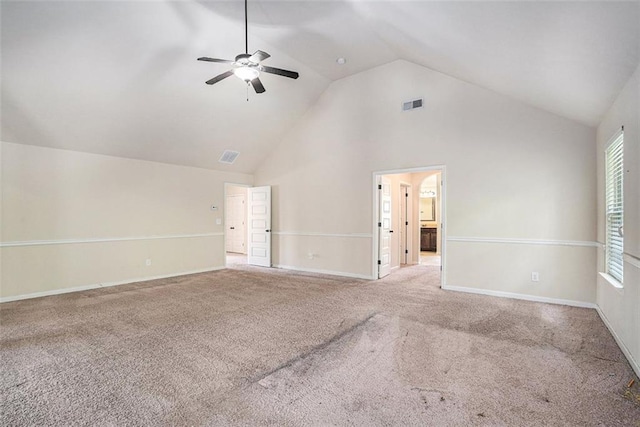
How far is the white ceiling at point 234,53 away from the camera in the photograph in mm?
2434

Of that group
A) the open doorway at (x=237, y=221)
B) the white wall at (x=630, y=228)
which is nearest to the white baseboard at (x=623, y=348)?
the white wall at (x=630, y=228)

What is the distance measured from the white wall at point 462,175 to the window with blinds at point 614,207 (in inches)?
21.0

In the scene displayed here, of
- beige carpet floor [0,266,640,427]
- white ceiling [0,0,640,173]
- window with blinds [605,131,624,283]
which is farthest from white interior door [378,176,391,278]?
window with blinds [605,131,624,283]

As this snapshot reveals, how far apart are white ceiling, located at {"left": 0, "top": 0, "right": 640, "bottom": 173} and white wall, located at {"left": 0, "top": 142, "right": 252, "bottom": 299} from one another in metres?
0.37

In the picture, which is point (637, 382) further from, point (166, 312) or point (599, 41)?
point (166, 312)

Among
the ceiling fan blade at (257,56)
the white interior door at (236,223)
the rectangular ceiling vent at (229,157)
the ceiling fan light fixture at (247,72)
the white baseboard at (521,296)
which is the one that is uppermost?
the ceiling fan blade at (257,56)

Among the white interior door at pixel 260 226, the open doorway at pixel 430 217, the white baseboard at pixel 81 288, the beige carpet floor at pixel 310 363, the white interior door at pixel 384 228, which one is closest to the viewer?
the beige carpet floor at pixel 310 363

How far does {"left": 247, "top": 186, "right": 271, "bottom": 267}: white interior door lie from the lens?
23.7ft

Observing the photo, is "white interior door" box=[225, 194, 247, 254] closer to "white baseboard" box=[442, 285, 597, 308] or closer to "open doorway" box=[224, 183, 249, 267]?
"open doorway" box=[224, 183, 249, 267]

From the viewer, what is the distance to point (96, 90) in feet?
13.6

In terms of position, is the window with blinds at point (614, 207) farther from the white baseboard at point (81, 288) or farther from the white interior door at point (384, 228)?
the white baseboard at point (81, 288)

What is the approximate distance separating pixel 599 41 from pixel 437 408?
2.75m

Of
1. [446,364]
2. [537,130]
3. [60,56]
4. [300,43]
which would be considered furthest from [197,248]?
[537,130]

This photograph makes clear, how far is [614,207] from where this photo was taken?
3334 millimetres
